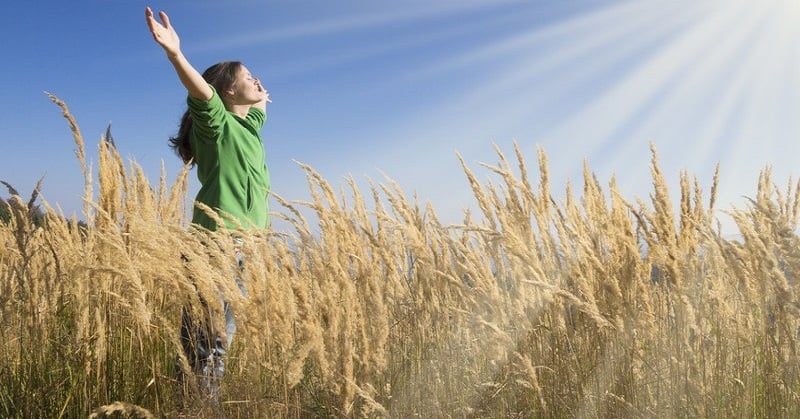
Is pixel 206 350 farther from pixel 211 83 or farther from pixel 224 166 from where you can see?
pixel 211 83

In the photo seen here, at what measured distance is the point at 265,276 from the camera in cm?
209

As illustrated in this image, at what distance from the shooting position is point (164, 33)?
9.00 ft

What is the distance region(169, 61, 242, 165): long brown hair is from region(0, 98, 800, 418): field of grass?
580 millimetres

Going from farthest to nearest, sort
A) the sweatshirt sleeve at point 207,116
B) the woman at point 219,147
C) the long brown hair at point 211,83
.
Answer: the long brown hair at point 211,83 → the sweatshirt sleeve at point 207,116 → the woman at point 219,147

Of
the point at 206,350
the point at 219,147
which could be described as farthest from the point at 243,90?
the point at 206,350

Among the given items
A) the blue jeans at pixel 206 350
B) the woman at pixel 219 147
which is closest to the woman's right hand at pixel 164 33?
the woman at pixel 219 147

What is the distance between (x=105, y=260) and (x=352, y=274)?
1.00m

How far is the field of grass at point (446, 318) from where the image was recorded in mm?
2090

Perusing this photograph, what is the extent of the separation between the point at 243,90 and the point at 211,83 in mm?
156

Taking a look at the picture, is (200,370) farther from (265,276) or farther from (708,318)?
(708,318)

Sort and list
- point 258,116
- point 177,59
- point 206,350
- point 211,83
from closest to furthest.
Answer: point 206,350, point 177,59, point 211,83, point 258,116

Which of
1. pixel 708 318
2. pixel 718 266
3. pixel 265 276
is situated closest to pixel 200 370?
pixel 265 276

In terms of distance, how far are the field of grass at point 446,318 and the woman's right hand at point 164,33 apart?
0.53m

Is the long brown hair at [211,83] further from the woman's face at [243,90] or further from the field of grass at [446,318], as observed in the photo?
the field of grass at [446,318]
